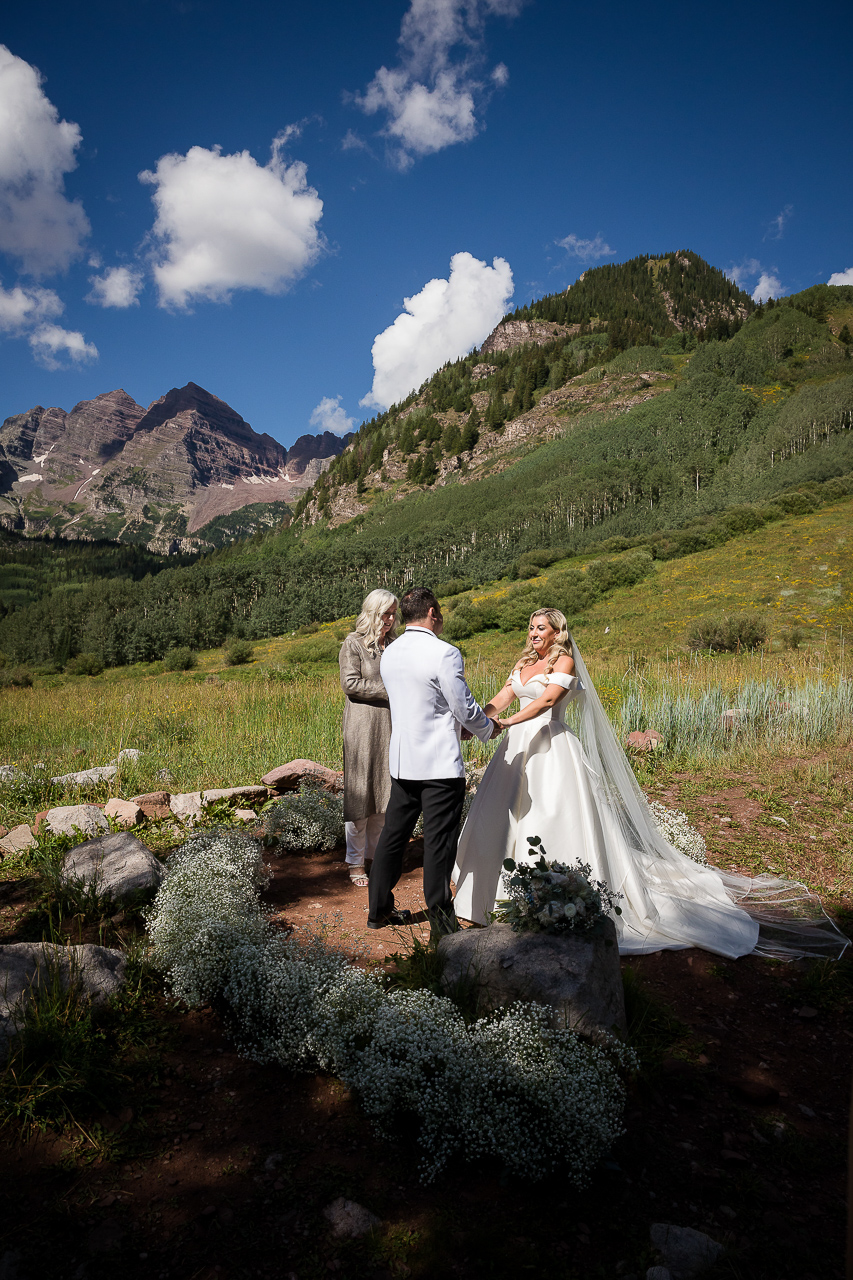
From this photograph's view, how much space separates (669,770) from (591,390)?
9557 cm

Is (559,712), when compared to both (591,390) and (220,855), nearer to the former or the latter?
(220,855)

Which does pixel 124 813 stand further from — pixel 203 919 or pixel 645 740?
pixel 645 740

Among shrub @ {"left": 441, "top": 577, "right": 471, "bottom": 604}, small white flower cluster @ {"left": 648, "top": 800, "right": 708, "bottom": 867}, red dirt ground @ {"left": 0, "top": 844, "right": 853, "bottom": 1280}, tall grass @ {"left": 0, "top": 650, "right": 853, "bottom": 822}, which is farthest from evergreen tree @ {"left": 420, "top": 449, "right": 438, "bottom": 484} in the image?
red dirt ground @ {"left": 0, "top": 844, "right": 853, "bottom": 1280}

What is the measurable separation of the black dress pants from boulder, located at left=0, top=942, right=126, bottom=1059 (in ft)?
5.09

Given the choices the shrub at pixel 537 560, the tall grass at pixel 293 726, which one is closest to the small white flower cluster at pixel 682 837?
the tall grass at pixel 293 726

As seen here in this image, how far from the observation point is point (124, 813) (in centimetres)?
568

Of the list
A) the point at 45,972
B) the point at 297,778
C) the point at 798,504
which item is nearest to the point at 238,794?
the point at 297,778

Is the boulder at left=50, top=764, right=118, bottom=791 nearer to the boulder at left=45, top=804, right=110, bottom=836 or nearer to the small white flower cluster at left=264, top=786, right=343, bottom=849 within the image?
the boulder at left=45, top=804, right=110, bottom=836

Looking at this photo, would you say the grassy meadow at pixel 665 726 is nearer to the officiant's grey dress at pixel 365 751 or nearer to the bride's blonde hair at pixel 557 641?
the bride's blonde hair at pixel 557 641

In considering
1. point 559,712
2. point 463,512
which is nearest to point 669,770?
point 559,712

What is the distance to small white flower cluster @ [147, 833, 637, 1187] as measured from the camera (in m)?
2.18

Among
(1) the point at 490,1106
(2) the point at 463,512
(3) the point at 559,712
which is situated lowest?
(1) the point at 490,1106

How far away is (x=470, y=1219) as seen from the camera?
79.7 inches

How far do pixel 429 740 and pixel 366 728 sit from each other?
4.12 feet
